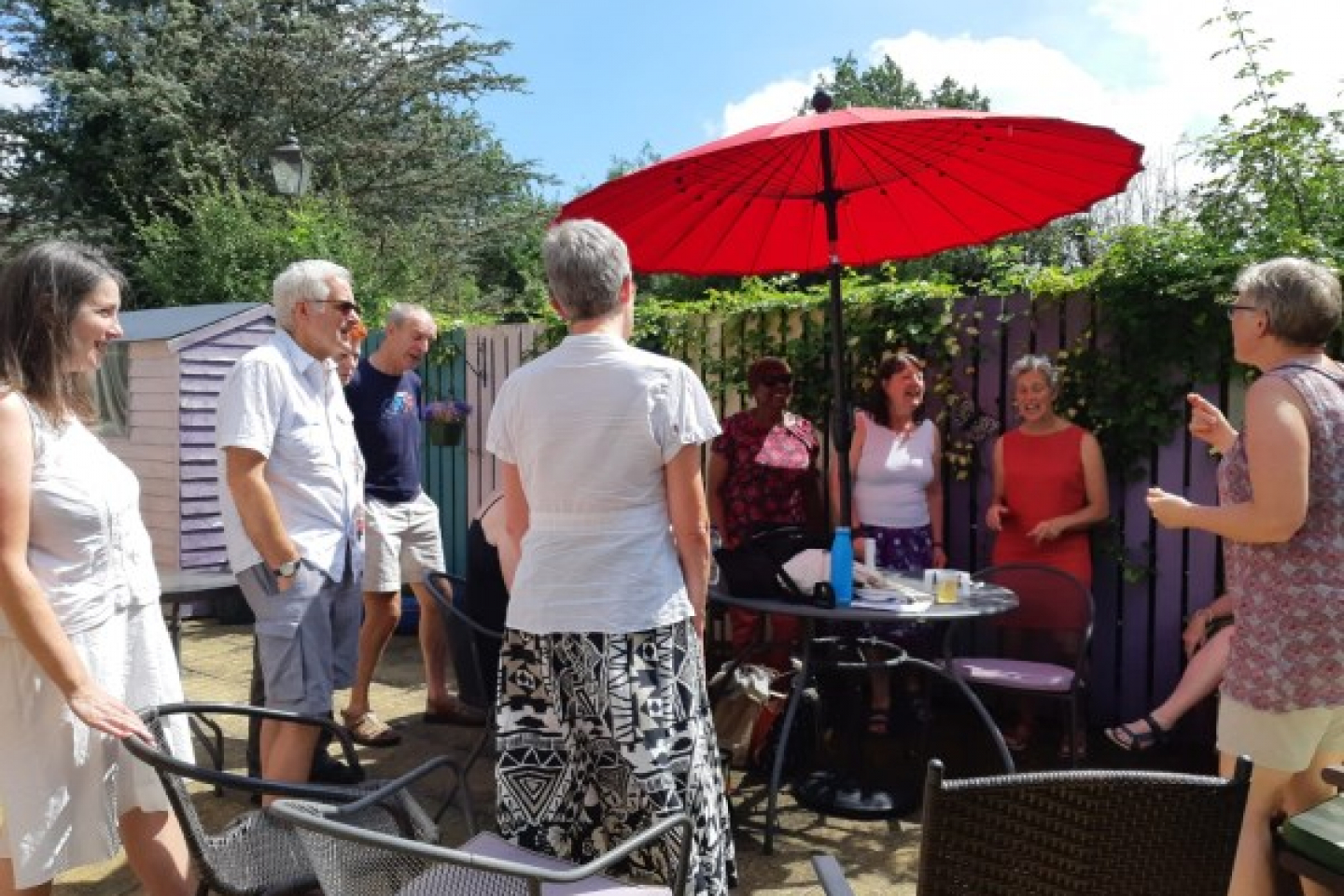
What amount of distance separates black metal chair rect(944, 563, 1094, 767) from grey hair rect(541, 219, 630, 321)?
2.17 m

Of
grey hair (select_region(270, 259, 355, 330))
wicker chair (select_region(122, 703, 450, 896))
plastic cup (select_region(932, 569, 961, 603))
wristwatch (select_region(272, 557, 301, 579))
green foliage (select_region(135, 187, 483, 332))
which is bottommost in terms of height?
wicker chair (select_region(122, 703, 450, 896))

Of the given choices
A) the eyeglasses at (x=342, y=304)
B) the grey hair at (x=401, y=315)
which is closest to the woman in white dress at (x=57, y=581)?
the eyeglasses at (x=342, y=304)

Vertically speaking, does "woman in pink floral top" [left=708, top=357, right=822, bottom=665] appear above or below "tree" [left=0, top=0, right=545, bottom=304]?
below

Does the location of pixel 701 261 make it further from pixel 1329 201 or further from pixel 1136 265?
pixel 1329 201

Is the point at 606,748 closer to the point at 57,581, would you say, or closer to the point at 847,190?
the point at 57,581

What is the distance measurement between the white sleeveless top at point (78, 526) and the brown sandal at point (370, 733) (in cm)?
231

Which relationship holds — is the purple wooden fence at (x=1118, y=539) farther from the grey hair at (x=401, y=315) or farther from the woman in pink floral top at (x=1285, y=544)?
the grey hair at (x=401, y=315)

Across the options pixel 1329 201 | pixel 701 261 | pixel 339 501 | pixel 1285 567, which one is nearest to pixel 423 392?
pixel 701 261

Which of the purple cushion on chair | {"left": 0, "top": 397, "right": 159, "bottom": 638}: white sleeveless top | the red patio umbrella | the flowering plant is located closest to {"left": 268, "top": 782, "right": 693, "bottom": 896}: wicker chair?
{"left": 0, "top": 397, "right": 159, "bottom": 638}: white sleeveless top

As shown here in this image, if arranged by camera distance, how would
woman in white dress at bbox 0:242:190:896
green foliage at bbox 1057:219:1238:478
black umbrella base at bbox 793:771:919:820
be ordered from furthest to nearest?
green foliage at bbox 1057:219:1238:478, black umbrella base at bbox 793:771:919:820, woman in white dress at bbox 0:242:190:896

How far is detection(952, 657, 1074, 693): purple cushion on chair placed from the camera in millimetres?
3684

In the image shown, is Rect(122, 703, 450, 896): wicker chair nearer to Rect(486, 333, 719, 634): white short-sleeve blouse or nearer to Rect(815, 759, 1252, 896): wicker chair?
Rect(486, 333, 719, 634): white short-sleeve blouse

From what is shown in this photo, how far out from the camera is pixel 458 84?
75.3ft

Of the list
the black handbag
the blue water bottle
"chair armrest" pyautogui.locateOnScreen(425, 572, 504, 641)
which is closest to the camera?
"chair armrest" pyautogui.locateOnScreen(425, 572, 504, 641)
